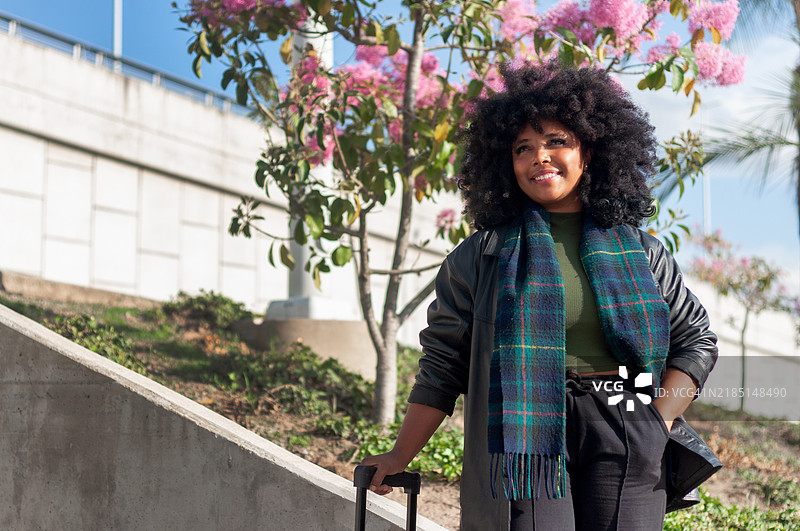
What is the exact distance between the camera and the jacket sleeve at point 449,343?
212cm

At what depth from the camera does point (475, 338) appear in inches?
81.4

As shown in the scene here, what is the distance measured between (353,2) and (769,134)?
5.63 meters

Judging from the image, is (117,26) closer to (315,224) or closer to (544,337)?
(315,224)

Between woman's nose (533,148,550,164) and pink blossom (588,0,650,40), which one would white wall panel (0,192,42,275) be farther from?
woman's nose (533,148,550,164)

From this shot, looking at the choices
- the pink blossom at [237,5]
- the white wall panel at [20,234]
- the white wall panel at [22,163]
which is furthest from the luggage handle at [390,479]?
the white wall panel at [22,163]

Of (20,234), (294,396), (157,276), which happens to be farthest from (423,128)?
(157,276)

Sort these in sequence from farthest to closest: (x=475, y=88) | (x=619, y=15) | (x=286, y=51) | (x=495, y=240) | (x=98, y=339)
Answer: (x=286, y=51) < (x=98, y=339) < (x=475, y=88) < (x=619, y=15) < (x=495, y=240)

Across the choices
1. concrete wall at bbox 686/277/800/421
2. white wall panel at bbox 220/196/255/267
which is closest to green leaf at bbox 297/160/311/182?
white wall panel at bbox 220/196/255/267

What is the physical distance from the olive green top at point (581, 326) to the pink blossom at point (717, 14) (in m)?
2.69

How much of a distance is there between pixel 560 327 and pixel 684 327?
355 mm

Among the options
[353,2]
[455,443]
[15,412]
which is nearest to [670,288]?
[455,443]

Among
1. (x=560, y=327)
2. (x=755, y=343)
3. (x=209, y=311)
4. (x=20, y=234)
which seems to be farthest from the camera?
(x=755, y=343)

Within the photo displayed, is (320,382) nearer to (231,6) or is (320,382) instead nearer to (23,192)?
(231,6)

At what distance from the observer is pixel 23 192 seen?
331 inches
